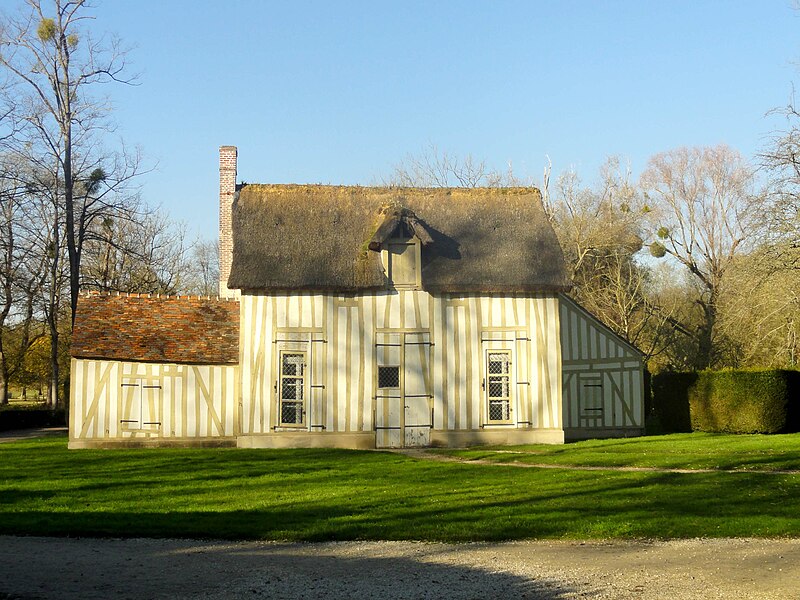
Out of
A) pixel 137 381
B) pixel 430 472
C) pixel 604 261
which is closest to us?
pixel 430 472

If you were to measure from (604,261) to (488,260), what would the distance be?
17483 mm

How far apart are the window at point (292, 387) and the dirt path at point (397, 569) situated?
1134cm

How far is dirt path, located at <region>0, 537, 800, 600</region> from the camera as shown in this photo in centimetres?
736

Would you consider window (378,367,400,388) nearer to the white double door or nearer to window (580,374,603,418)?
the white double door

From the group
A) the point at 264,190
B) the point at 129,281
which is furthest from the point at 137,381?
the point at 129,281

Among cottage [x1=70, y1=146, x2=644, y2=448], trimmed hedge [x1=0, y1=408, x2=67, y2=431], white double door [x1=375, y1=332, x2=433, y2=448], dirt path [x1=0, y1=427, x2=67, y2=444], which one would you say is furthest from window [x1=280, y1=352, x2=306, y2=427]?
trimmed hedge [x1=0, y1=408, x2=67, y2=431]

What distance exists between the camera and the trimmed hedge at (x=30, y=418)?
30.3 meters

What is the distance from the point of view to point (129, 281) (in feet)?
132

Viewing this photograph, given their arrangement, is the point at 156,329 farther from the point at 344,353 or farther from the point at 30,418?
the point at 30,418

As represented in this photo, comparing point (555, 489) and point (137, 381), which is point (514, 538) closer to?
point (555, 489)

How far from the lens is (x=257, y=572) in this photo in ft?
26.6

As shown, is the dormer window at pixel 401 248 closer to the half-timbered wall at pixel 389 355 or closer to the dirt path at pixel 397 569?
the half-timbered wall at pixel 389 355

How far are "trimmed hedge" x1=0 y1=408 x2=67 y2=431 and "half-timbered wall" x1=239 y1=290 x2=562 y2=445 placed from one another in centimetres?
1323

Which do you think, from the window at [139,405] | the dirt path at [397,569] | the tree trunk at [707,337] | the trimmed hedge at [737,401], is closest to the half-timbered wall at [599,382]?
the trimmed hedge at [737,401]
